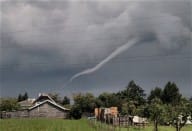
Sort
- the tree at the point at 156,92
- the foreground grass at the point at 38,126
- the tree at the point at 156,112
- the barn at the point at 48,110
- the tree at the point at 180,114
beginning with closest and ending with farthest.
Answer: the foreground grass at the point at 38,126
the tree at the point at 180,114
the tree at the point at 156,112
the barn at the point at 48,110
the tree at the point at 156,92

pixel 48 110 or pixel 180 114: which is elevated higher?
pixel 48 110

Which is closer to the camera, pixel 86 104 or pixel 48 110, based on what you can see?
pixel 48 110

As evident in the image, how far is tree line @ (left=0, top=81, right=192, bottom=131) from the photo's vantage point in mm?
37250

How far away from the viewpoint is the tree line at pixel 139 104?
37250mm

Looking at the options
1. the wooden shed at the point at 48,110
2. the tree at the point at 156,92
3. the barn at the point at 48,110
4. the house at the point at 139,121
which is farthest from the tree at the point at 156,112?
the tree at the point at 156,92

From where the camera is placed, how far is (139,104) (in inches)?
3698

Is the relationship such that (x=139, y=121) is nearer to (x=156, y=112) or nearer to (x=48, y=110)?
(x=156, y=112)

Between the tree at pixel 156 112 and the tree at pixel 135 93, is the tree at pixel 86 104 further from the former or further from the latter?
the tree at pixel 156 112

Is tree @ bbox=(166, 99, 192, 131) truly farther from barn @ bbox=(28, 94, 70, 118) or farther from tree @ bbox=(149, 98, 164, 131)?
barn @ bbox=(28, 94, 70, 118)

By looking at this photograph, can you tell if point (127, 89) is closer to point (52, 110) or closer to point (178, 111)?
point (52, 110)

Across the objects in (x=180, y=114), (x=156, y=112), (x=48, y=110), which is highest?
(x=48, y=110)

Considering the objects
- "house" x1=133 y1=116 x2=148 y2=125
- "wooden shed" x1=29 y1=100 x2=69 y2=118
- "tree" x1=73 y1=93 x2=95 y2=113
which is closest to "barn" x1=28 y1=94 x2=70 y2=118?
"wooden shed" x1=29 y1=100 x2=69 y2=118

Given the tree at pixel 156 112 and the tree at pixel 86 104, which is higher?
the tree at pixel 86 104

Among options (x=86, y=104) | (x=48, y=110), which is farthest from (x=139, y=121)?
(x=86, y=104)
